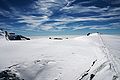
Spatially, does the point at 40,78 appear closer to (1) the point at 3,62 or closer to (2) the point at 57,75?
(2) the point at 57,75

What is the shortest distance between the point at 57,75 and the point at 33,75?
1178mm

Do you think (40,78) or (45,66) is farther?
(45,66)

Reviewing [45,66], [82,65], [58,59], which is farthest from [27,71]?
[82,65]

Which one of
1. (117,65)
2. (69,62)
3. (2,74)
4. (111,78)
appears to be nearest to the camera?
(111,78)

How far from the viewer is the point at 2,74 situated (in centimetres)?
646

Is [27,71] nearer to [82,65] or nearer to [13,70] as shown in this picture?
[13,70]

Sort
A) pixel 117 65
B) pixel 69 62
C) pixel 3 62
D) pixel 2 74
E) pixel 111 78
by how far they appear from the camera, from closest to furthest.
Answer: pixel 111 78 → pixel 117 65 → pixel 2 74 → pixel 3 62 → pixel 69 62

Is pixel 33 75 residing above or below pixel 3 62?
below

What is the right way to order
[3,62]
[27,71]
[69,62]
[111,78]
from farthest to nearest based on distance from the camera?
[69,62] → [3,62] → [27,71] → [111,78]

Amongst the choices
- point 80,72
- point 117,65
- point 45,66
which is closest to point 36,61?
point 45,66

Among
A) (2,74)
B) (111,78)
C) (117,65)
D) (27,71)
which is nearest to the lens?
(111,78)

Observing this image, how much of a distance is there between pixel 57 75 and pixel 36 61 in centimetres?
172

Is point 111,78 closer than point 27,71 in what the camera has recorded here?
Yes

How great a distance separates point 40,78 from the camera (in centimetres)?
670
